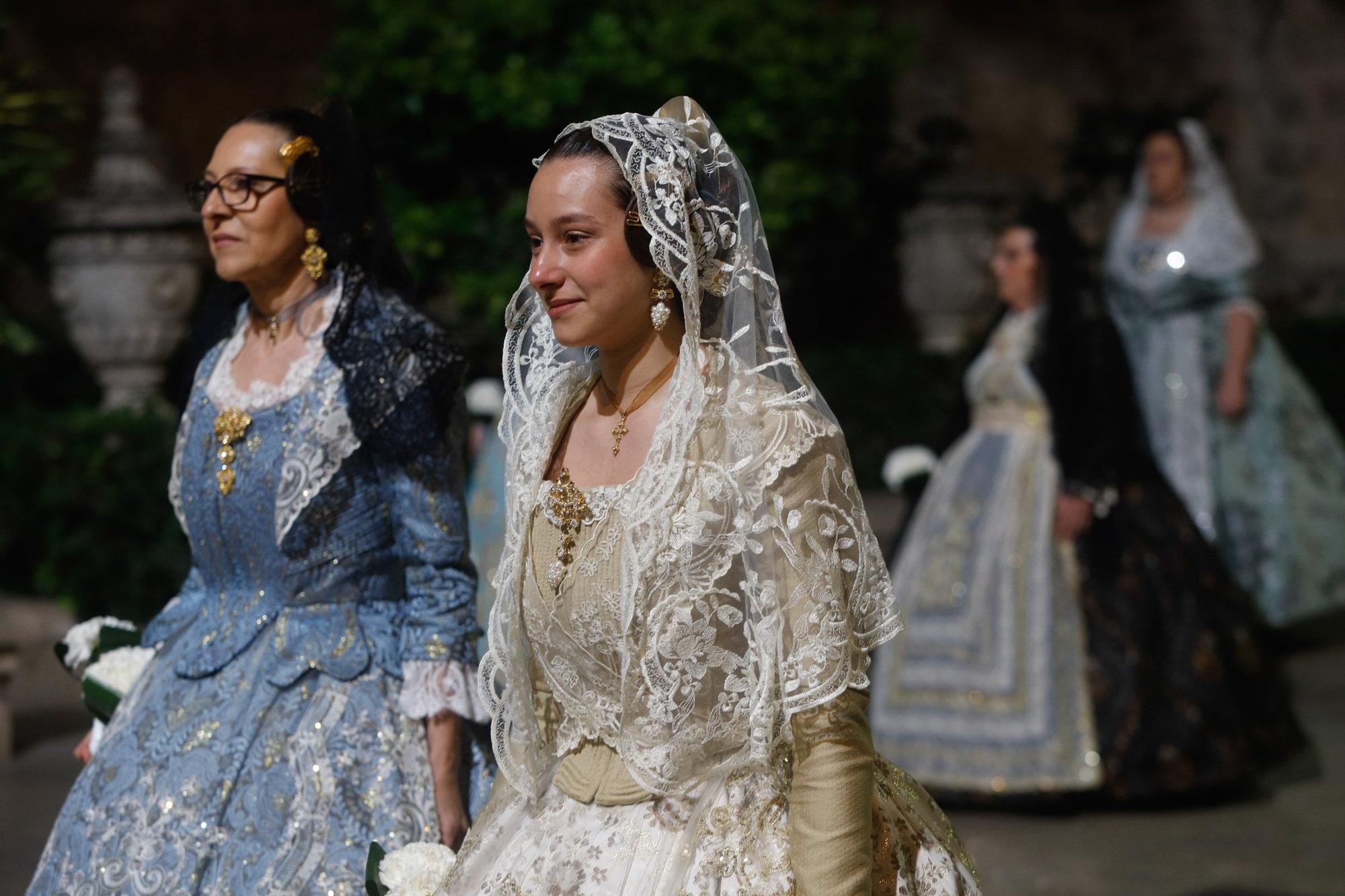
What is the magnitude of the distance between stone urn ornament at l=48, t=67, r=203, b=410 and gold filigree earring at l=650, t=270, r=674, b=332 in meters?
6.16

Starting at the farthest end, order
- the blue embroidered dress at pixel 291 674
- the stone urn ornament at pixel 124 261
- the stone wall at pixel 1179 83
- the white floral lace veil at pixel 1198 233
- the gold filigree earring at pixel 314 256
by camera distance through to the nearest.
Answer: the stone wall at pixel 1179 83 → the stone urn ornament at pixel 124 261 → the white floral lace veil at pixel 1198 233 → the gold filigree earring at pixel 314 256 → the blue embroidered dress at pixel 291 674

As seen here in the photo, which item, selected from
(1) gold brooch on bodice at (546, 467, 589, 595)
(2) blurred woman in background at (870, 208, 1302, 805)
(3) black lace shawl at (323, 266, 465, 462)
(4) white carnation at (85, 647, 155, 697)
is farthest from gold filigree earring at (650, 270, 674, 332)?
(2) blurred woman in background at (870, 208, 1302, 805)

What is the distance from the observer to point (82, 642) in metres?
3.14

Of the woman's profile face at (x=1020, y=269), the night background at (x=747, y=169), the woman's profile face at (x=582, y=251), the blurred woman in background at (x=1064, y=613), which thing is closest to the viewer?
the woman's profile face at (x=582, y=251)

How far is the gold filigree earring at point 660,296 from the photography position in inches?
87.2

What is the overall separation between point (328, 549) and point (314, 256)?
0.50 m

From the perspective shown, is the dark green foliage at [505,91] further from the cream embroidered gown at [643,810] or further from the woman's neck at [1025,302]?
the cream embroidered gown at [643,810]

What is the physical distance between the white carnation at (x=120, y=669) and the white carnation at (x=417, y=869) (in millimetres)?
809

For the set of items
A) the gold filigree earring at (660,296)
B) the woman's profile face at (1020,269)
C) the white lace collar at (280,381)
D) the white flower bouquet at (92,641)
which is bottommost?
the white flower bouquet at (92,641)

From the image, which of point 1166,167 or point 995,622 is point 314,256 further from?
point 1166,167

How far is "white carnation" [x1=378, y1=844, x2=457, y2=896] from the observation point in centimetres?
231

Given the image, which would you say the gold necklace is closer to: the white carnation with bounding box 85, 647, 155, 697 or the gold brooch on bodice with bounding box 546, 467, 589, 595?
the gold brooch on bodice with bounding box 546, 467, 589, 595

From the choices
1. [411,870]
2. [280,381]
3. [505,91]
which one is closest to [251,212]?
[280,381]

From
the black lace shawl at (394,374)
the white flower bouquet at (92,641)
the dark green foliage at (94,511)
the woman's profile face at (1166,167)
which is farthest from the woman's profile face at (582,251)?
the woman's profile face at (1166,167)
